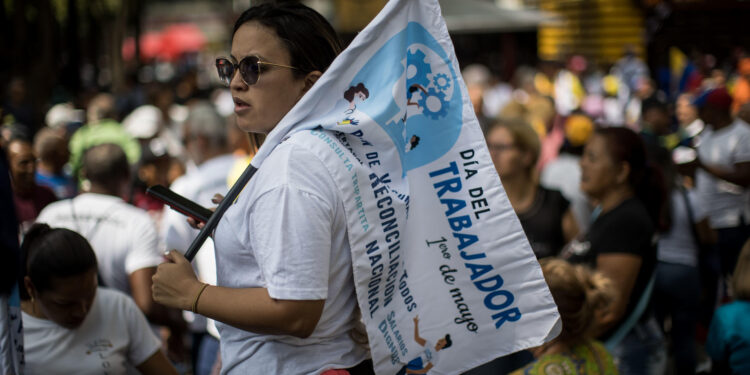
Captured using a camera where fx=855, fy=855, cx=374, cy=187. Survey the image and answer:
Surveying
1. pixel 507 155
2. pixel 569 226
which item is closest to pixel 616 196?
pixel 569 226

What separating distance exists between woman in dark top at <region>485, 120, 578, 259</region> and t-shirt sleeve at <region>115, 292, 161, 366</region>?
2244 millimetres

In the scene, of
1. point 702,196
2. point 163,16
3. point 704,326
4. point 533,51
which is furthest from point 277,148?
Result: point 163,16

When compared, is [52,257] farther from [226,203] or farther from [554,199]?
[554,199]

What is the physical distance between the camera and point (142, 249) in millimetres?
4324

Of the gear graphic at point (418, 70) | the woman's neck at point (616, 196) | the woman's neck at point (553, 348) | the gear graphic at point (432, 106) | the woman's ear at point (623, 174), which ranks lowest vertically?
the woman's neck at point (553, 348)

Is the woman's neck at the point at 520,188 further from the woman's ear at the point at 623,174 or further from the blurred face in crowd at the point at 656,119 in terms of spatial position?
the blurred face in crowd at the point at 656,119

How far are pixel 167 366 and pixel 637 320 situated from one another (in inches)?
86.1

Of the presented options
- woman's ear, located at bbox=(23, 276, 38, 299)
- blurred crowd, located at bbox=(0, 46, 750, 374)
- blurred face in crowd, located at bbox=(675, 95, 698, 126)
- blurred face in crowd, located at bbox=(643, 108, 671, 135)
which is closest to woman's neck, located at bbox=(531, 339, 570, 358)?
blurred crowd, located at bbox=(0, 46, 750, 374)

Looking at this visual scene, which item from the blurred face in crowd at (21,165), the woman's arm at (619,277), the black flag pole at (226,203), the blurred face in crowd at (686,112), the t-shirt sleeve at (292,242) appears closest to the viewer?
the t-shirt sleeve at (292,242)

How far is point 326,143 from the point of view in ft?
7.04

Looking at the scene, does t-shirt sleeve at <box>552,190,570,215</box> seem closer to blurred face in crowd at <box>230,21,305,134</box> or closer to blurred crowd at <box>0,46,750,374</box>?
blurred crowd at <box>0,46,750,374</box>

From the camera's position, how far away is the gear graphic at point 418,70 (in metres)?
2.42

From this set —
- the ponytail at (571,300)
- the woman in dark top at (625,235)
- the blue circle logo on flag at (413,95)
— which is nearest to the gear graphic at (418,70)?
the blue circle logo on flag at (413,95)

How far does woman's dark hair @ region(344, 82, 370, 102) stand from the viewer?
229 cm
